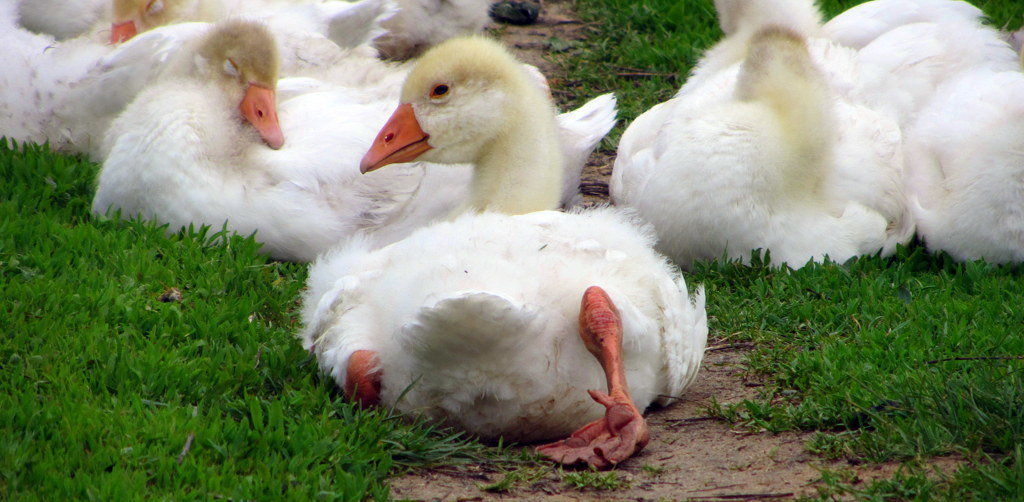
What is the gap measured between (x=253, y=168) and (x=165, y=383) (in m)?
1.80

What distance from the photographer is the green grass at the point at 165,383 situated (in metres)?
3.20

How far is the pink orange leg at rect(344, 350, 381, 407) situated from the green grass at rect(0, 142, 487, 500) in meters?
0.06

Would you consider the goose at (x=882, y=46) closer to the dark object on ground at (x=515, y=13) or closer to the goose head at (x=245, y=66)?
the goose head at (x=245, y=66)

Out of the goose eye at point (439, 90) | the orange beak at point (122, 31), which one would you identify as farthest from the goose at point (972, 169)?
the orange beak at point (122, 31)

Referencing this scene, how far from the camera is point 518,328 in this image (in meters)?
3.29

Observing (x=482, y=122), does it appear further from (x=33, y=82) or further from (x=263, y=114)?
(x=33, y=82)

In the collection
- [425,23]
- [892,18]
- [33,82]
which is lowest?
[425,23]

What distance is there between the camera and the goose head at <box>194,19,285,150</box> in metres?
5.66

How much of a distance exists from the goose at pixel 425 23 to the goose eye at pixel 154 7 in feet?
5.36

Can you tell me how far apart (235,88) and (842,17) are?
3808 mm

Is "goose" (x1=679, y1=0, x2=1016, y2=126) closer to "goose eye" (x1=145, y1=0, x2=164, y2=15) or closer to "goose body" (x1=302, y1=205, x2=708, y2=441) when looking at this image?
"goose body" (x1=302, y1=205, x2=708, y2=441)

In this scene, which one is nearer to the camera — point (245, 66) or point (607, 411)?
point (607, 411)

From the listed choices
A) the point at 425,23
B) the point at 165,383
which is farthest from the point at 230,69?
the point at 425,23

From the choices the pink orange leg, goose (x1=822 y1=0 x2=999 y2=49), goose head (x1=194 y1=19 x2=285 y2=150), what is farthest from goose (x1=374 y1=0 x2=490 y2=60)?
the pink orange leg
